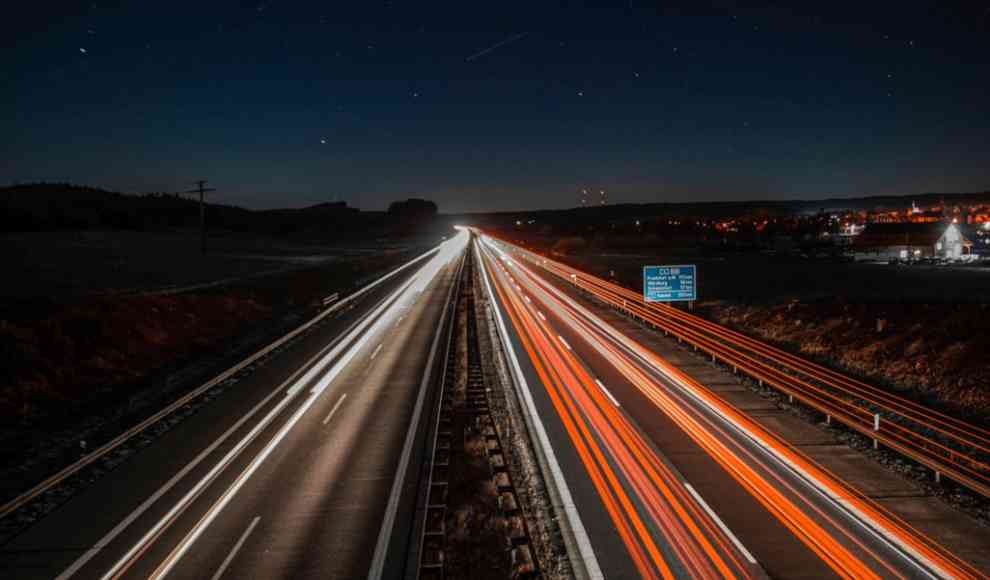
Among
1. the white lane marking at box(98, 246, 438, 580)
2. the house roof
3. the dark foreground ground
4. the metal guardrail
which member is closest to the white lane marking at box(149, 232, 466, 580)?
the white lane marking at box(98, 246, 438, 580)

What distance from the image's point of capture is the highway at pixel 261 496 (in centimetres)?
1235

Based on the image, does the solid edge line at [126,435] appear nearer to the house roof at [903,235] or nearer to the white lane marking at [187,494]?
the white lane marking at [187,494]

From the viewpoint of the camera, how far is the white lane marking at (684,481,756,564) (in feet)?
39.9

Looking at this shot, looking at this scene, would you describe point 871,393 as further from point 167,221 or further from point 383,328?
point 167,221

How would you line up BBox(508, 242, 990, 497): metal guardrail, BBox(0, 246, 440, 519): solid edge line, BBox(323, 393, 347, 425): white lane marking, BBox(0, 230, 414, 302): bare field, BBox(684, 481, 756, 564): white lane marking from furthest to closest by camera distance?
BBox(0, 230, 414, 302): bare field → BBox(323, 393, 347, 425): white lane marking → BBox(508, 242, 990, 497): metal guardrail → BBox(0, 246, 440, 519): solid edge line → BBox(684, 481, 756, 564): white lane marking

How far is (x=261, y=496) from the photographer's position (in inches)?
597

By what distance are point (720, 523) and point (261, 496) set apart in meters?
11.2

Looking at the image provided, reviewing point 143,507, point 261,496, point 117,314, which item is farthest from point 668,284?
point 117,314

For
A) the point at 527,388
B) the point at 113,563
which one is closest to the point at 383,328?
the point at 527,388

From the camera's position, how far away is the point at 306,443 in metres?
18.9

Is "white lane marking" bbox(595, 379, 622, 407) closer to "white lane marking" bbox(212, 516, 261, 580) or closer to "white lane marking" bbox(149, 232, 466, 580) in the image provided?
"white lane marking" bbox(149, 232, 466, 580)

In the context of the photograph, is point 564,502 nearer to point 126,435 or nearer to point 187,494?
point 187,494

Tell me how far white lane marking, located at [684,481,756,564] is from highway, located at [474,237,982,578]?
3 centimetres

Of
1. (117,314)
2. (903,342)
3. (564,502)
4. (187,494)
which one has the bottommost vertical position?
(187,494)
